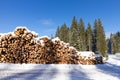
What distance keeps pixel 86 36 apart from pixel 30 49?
2896 inches

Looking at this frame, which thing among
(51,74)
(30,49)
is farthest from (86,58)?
(51,74)

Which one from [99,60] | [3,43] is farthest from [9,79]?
[99,60]

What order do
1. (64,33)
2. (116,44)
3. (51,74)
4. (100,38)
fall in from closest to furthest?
1. (51,74)
2. (100,38)
3. (64,33)
4. (116,44)

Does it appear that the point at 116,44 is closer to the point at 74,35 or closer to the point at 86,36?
the point at 86,36

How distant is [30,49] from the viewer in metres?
20.1

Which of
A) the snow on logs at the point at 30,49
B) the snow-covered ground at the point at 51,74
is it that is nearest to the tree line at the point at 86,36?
the snow on logs at the point at 30,49

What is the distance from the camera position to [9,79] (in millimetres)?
8930

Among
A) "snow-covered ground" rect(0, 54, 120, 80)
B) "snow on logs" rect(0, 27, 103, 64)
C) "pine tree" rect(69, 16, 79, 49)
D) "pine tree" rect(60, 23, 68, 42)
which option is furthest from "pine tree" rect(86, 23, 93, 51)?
"snow-covered ground" rect(0, 54, 120, 80)

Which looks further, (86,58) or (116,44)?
(116,44)

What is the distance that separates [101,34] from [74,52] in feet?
191

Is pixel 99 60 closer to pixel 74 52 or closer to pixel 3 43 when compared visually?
pixel 74 52

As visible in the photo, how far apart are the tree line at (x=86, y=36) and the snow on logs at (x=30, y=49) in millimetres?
48888

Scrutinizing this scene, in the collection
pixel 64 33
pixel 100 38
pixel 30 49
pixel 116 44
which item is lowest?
pixel 30 49

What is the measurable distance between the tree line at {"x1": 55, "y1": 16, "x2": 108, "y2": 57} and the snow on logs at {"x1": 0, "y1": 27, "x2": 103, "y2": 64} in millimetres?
48888
